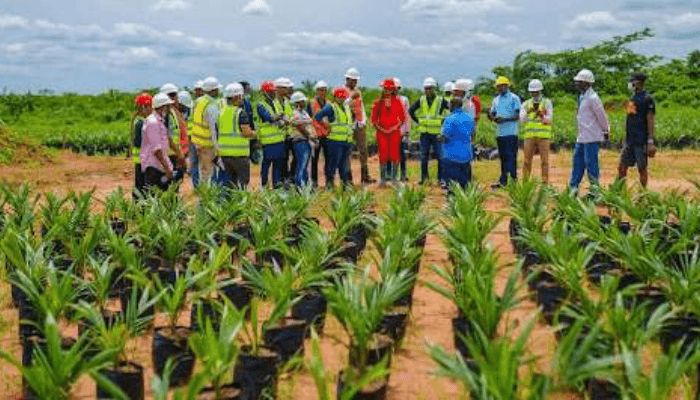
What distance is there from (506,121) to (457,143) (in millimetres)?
2120

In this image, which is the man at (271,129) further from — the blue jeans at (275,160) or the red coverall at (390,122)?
the red coverall at (390,122)

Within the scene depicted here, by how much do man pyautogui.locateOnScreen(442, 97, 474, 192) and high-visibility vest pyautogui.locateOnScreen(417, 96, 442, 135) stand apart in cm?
232

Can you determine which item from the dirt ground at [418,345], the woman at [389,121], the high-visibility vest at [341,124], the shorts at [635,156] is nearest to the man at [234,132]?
the high-visibility vest at [341,124]

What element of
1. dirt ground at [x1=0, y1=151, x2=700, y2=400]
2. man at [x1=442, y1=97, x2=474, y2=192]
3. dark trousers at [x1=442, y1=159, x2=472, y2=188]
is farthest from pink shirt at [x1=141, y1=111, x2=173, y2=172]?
dark trousers at [x1=442, y1=159, x2=472, y2=188]

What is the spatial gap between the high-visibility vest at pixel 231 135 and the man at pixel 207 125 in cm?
25

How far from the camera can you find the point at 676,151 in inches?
728

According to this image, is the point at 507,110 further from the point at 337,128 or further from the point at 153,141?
the point at 153,141

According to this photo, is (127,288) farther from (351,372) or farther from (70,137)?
(70,137)

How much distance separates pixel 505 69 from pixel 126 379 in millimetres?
30550

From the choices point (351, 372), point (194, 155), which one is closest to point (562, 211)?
point (351, 372)

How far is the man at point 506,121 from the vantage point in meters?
11.2

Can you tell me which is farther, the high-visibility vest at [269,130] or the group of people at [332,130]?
the high-visibility vest at [269,130]

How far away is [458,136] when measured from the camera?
30.6 feet

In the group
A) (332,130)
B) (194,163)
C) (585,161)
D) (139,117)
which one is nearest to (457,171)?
(585,161)
